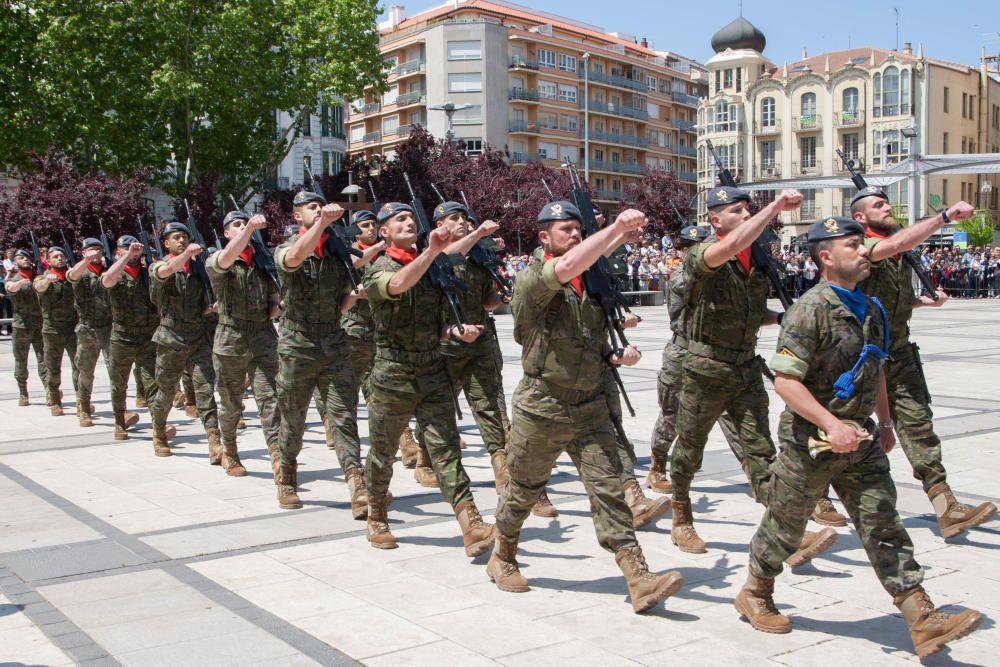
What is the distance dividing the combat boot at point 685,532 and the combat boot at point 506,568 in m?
1.08

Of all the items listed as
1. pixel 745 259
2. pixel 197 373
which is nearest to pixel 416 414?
pixel 745 259

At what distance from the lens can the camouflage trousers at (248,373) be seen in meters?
8.45

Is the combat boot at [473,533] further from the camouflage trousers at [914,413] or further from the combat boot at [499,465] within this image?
the camouflage trousers at [914,413]

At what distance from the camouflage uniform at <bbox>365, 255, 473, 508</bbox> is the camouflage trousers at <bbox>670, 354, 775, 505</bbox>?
51.3 inches

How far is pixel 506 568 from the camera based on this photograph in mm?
5676

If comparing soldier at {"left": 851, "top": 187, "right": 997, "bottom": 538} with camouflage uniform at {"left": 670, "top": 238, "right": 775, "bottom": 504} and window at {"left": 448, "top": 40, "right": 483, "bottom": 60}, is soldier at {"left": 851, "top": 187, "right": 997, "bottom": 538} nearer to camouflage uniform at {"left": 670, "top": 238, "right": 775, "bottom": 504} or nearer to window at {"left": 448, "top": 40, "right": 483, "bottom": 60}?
camouflage uniform at {"left": 670, "top": 238, "right": 775, "bottom": 504}

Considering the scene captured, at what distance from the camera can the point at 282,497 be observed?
7.75m

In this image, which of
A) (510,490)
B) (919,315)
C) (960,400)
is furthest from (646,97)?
(510,490)

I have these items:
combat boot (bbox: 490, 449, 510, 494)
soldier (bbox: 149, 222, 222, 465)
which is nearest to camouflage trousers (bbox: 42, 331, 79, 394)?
soldier (bbox: 149, 222, 222, 465)

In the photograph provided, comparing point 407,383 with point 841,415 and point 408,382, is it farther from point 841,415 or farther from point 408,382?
point 841,415

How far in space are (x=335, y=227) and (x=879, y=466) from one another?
14.4ft

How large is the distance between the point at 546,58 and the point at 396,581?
280 ft

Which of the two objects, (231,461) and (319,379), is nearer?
(319,379)

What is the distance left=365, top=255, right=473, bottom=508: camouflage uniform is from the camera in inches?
253
